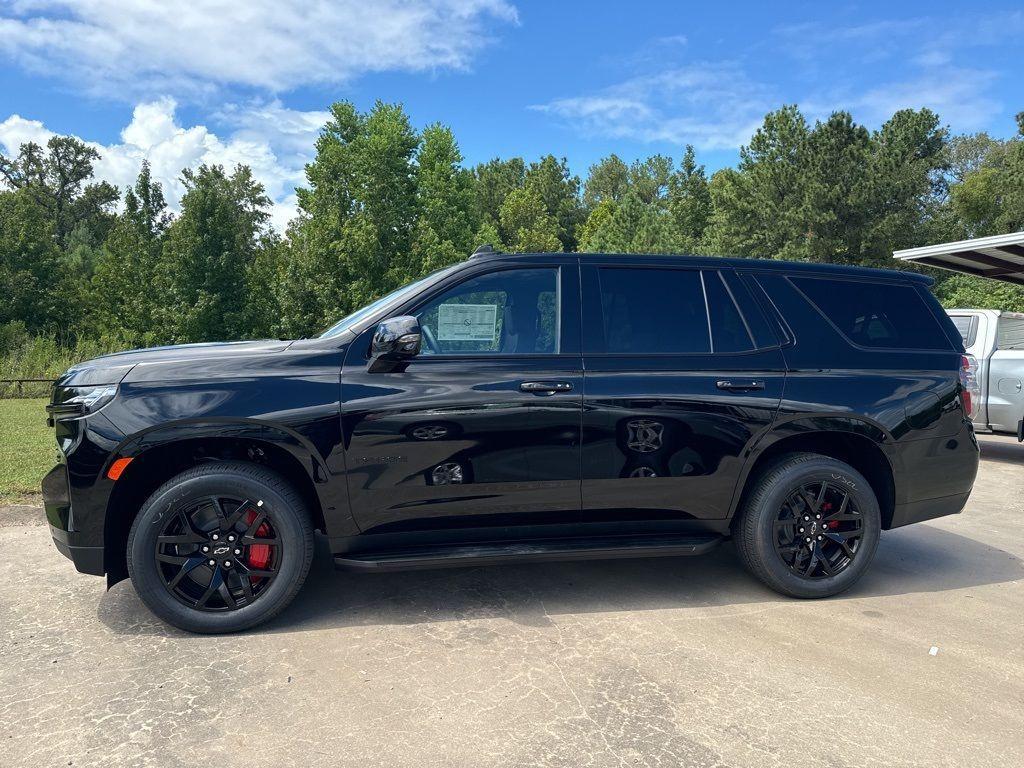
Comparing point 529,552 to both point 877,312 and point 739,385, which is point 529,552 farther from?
point 877,312

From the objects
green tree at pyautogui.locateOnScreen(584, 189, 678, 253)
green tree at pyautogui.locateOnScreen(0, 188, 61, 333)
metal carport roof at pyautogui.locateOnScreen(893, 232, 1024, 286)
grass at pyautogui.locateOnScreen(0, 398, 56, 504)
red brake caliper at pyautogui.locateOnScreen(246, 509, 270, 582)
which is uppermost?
green tree at pyautogui.locateOnScreen(584, 189, 678, 253)

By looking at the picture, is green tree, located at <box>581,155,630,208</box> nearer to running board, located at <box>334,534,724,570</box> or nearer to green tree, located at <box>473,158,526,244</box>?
green tree, located at <box>473,158,526,244</box>

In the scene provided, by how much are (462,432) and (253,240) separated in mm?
69086

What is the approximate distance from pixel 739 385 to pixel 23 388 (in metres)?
17.9

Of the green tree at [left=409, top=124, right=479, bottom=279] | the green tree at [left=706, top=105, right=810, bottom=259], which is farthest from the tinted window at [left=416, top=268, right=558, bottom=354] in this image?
the green tree at [left=409, top=124, right=479, bottom=279]

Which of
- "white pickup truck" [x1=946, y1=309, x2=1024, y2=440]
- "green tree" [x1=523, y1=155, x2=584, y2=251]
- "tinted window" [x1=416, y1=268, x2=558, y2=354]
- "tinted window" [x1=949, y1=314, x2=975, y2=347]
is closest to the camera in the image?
"tinted window" [x1=416, y1=268, x2=558, y2=354]

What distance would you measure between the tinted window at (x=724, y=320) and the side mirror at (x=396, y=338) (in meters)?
1.69

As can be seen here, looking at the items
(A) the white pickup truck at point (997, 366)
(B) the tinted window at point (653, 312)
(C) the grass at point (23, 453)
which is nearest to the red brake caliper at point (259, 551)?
(B) the tinted window at point (653, 312)

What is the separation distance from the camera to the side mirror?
3260 millimetres

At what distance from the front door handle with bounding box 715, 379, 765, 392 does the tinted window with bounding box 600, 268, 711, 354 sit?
22 cm

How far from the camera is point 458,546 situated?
3.48 m

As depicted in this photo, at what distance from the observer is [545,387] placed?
11.5 ft

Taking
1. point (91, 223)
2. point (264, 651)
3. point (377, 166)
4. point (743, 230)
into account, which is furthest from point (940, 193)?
point (91, 223)

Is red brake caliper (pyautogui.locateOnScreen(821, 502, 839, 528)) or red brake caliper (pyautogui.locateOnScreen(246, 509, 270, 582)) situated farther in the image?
red brake caliper (pyautogui.locateOnScreen(821, 502, 839, 528))
